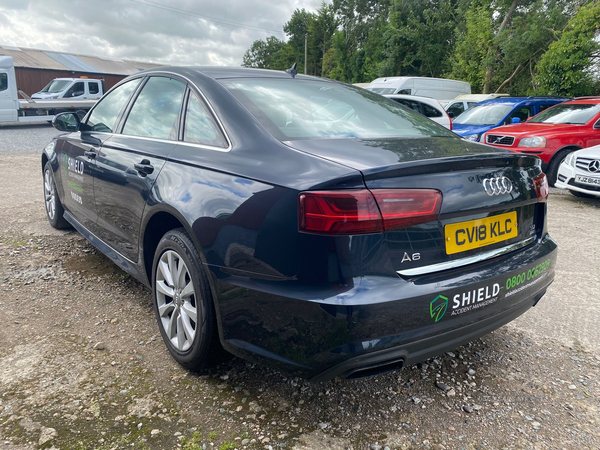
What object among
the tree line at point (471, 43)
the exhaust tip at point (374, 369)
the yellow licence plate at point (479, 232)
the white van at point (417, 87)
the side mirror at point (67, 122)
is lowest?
the exhaust tip at point (374, 369)

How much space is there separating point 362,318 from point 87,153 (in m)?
2.53

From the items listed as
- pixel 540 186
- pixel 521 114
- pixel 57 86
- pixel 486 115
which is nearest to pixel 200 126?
pixel 540 186

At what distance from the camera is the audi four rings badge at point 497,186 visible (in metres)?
1.99

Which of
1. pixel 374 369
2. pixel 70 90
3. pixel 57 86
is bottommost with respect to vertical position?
pixel 374 369

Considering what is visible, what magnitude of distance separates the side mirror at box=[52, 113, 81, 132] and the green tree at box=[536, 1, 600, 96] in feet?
64.7

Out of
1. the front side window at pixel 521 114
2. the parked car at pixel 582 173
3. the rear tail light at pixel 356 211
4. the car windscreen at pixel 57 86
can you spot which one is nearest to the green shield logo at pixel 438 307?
the rear tail light at pixel 356 211

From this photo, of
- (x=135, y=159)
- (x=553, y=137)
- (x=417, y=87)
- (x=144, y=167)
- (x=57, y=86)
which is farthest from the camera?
(x=57, y=86)

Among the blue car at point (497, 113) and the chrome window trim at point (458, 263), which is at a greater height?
the blue car at point (497, 113)

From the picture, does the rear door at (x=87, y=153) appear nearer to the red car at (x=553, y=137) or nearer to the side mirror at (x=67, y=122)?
the side mirror at (x=67, y=122)

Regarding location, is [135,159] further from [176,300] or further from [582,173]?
[582,173]

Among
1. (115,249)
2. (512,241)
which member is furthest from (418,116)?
(115,249)

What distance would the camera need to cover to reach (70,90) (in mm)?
19328

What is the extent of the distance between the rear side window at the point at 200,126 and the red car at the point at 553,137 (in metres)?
6.60

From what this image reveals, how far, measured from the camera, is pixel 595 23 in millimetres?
17859
